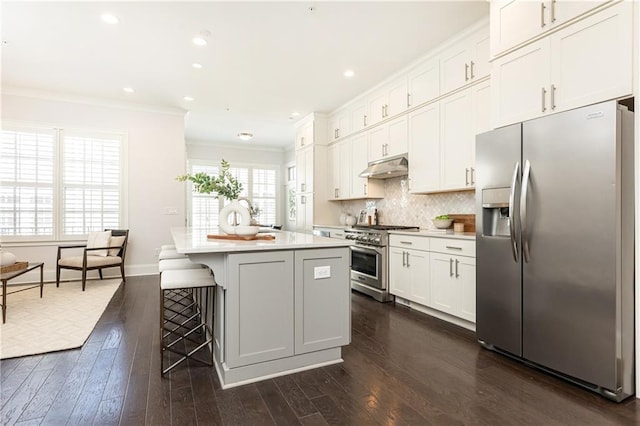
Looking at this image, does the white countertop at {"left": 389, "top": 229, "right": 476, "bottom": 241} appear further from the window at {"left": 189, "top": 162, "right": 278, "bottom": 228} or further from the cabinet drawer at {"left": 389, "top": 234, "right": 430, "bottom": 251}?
the window at {"left": 189, "top": 162, "right": 278, "bottom": 228}

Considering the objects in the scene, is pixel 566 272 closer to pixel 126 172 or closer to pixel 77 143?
pixel 126 172

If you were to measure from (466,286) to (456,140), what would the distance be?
1556 millimetres

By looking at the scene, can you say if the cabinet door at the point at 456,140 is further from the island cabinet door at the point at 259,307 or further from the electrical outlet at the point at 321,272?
the island cabinet door at the point at 259,307

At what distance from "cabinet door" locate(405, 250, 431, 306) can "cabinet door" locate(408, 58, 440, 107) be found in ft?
6.12

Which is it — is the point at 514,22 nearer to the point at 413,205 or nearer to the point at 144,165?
the point at 413,205

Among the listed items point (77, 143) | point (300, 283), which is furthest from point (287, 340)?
point (77, 143)

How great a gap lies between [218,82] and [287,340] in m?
3.84

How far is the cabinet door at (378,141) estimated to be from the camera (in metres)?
4.70

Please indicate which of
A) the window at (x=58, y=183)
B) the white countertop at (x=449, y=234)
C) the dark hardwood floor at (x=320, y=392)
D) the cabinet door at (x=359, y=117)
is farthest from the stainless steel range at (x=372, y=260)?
the window at (x=58, y=183)

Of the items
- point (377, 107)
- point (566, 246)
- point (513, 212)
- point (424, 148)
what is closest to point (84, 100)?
point (377, 107)

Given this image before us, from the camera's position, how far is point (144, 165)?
A: 18.8 ft

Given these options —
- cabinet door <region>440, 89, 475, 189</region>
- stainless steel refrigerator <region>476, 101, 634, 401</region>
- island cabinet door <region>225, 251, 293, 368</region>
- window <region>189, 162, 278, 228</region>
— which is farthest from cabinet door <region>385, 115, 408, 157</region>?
window <region>189, 162, 278, 228</region>

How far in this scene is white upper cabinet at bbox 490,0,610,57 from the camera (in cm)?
222

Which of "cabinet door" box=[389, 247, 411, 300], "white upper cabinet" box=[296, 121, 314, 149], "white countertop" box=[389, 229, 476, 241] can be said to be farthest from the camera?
"white upper cabinet" box=[296, 121, 314, 149]
